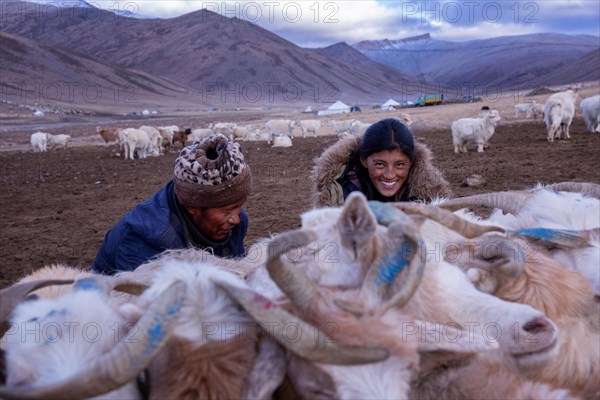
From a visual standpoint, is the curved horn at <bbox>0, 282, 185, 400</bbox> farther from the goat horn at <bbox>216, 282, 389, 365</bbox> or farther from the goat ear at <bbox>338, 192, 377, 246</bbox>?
the goat ear at <bbox>338, 192, 377, 246</bbox>

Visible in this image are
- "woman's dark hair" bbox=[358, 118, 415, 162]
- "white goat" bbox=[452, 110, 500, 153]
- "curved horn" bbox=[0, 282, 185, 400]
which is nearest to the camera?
"curved horn" bbox=[0, 282, 185, 400]

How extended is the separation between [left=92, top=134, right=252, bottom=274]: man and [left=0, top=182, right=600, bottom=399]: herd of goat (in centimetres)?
138

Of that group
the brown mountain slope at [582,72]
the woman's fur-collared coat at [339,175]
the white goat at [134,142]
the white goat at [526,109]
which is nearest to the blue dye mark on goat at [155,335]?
the woman's fur-collared coat at [339,175]

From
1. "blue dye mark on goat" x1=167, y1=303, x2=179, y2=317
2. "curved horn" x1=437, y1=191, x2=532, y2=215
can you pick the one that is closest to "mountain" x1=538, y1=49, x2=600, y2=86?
"curved horn" x1=437, y1=191, x2=532, y2=215

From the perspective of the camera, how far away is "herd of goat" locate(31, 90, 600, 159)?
20.9 metres

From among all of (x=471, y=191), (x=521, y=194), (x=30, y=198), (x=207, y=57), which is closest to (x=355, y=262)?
(x=521, y=194)

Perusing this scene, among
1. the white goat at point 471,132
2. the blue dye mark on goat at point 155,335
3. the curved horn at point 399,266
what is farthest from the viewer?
the white goat at point 471,132

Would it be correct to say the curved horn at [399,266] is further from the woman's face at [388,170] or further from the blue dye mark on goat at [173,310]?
the woman's face at [388,170]

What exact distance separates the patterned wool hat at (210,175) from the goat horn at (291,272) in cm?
208

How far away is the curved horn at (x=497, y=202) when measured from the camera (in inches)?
136

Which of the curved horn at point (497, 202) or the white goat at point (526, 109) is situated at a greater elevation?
the white goat at point (526, 109)

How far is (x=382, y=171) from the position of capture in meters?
5.18

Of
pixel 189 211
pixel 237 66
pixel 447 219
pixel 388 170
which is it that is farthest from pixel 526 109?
pixel 237 66

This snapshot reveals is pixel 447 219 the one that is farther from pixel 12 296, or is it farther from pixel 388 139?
Answer: pixel 388 139
